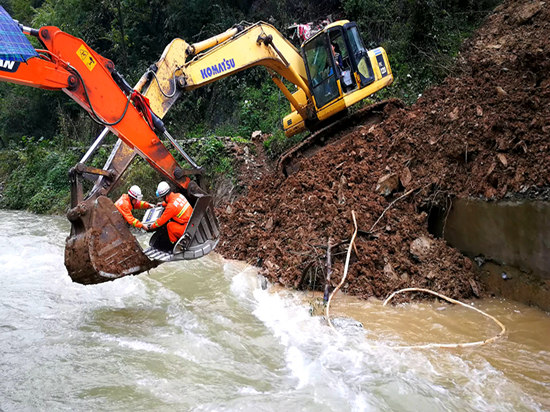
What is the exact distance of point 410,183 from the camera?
6.64 metres

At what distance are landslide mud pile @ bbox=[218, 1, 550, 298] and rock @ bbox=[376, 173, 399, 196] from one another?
0.01 meters

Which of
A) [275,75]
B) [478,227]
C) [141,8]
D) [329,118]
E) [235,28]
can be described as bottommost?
[478,227]

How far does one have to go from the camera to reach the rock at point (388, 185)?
266 inches

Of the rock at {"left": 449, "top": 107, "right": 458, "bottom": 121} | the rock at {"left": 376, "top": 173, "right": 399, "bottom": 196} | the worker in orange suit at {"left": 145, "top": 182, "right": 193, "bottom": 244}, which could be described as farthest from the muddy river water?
the rock at {"left": 449, "top": 107, "right": 458, "bottom": 121}

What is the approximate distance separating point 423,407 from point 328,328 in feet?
4.95

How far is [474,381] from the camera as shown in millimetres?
3830

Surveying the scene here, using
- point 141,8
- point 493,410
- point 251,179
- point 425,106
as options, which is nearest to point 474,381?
point 493,410

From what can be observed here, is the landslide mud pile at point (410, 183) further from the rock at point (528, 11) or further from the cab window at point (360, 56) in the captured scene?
the rock at point (528, 11)

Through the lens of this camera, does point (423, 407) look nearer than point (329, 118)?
Yes

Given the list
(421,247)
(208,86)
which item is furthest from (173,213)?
(208,86)

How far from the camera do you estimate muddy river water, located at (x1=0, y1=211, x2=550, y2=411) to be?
12.1 ft

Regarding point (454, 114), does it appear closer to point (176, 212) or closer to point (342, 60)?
point (342, 60)

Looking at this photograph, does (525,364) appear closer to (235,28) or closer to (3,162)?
(235,28)

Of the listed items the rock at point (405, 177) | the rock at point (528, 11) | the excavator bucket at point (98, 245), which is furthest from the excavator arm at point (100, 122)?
the rock at point (528, 11)
